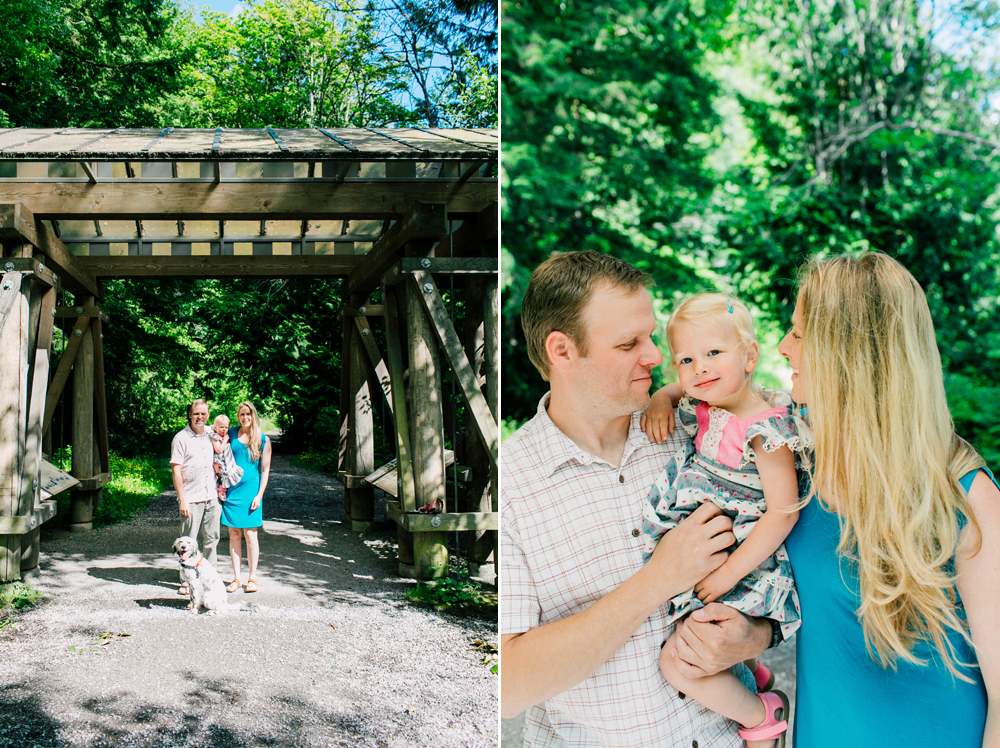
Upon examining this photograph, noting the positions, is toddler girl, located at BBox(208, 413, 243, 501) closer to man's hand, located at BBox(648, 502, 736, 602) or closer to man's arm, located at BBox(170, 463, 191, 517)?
man's arm, located at BBox(170, 463, 191, 517)

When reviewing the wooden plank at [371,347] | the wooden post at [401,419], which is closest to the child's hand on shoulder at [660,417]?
the wooden post at [401,419]

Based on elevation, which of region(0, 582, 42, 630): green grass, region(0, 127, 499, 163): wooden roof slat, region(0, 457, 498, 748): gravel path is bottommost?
region(0, 457, 498, 748): gravel path

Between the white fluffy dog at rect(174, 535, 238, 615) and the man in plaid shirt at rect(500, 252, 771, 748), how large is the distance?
2.96 meters

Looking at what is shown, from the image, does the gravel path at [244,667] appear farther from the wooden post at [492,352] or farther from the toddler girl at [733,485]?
the toddler girl at [733,485]

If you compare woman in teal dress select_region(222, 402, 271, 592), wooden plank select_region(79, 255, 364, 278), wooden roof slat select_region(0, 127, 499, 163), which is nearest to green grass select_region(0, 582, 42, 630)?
Result: woman in teal dress select_region(222, 402, 271, 592)

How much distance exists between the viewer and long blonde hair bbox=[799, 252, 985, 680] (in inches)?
45.2

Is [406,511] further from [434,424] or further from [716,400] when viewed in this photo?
[716,400]

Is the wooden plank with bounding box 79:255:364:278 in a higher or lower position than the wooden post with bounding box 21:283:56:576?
higher

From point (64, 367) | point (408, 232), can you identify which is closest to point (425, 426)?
point (408, 232)

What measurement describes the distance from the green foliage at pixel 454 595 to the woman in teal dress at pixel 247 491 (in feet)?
3.33

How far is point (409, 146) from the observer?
4.14 metres

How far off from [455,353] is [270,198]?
152 cm

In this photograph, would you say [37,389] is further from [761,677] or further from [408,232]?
[761,677]

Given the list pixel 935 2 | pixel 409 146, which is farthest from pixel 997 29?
pixel 409 146
